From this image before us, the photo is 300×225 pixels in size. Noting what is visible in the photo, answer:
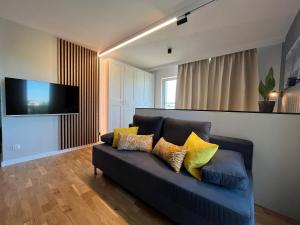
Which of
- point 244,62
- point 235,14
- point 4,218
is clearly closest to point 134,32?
point 235,14

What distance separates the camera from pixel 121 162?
1801mm

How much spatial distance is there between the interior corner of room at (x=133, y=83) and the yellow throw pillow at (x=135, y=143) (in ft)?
0.92

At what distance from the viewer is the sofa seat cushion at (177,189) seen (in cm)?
101

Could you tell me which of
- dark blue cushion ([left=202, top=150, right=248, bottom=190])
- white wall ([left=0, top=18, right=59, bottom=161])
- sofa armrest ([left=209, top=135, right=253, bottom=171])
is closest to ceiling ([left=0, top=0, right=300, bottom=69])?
white wall ([left=0, top=18, right=59, bottom=161])

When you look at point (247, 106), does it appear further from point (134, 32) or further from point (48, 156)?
point (48, 156)

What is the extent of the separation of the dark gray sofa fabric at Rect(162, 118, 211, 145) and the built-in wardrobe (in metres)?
2.34

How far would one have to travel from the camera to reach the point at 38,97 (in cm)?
279

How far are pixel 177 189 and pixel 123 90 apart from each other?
3.59m

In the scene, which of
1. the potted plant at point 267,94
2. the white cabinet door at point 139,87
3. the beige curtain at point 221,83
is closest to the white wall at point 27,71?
the white cabinet door at point 139,87

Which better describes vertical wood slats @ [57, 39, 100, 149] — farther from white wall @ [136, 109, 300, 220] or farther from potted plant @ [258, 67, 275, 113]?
potted plant @ [258, 67, 275, 113]

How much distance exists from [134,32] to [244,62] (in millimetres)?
2716

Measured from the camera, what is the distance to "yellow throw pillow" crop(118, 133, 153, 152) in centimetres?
211

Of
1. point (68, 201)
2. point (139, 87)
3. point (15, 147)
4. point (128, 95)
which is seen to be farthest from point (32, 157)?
point (139, 87)

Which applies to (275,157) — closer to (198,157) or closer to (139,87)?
(198,157)
